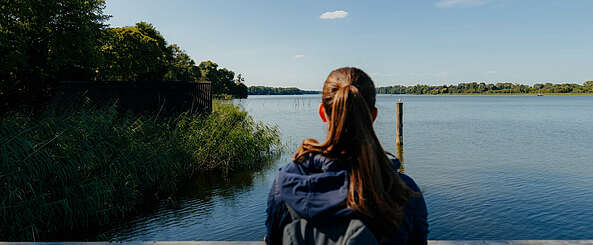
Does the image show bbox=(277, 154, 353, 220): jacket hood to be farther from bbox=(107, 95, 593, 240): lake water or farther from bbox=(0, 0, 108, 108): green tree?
bbox=(0, 0, 108, 108): green tree

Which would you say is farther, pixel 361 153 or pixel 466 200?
pixel 466 200

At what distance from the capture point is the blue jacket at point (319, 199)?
1.28 metres

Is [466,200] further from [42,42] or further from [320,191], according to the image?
[42,42]

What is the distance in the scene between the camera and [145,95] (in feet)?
50.6

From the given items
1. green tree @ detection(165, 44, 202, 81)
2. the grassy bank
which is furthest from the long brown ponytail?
green tree @ detection(165, 44, 202, 81)

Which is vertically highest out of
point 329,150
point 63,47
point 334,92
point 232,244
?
point 63,47

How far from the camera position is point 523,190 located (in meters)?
10.4

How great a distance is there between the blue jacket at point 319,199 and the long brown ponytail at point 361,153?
35mm

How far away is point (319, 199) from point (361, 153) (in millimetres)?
218

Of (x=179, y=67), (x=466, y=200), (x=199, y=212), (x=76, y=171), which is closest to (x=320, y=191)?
(x=76, y=171)

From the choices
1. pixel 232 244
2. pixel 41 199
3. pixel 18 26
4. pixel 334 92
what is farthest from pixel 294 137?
pixel 334 92

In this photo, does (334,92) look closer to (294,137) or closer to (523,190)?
(523,190)

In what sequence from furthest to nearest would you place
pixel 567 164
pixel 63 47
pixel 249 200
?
1. pixel 63 47
2. pixel 567 164
3. pixel 249 200

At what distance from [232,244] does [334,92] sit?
1939 millimetres
